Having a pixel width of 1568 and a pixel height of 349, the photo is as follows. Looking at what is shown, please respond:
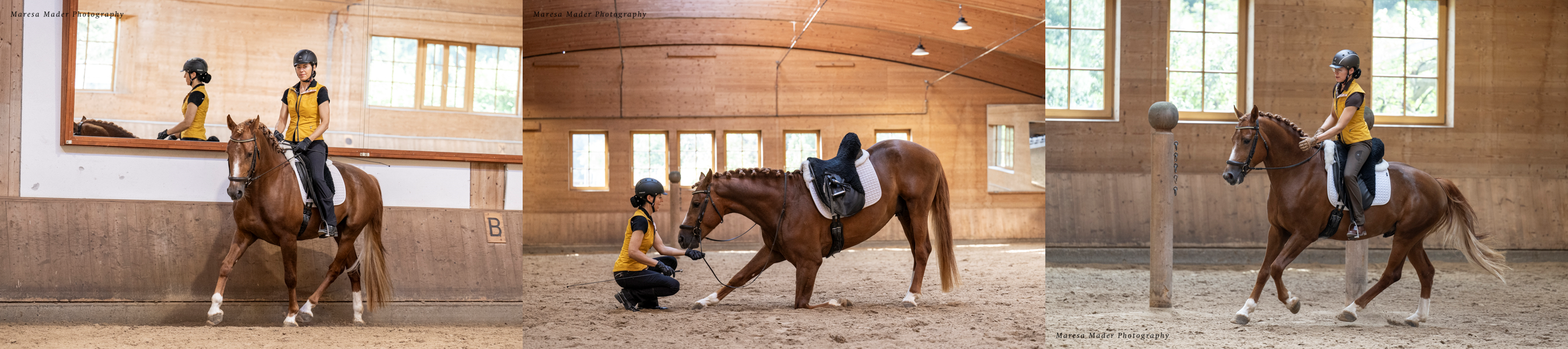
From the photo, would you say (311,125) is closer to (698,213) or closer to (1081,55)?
(698,213)

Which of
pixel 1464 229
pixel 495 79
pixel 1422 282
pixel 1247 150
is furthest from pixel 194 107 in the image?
pixel 1464 229

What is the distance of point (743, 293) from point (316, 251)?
2.55 metres

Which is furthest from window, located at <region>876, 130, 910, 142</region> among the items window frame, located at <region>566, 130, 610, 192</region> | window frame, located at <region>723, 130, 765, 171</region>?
window frame, located at <region>566, 130, 610, 192</region>

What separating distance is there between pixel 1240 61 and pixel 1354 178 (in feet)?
11.1

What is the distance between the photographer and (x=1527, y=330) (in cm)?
427

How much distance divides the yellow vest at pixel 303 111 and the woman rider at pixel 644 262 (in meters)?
1.91

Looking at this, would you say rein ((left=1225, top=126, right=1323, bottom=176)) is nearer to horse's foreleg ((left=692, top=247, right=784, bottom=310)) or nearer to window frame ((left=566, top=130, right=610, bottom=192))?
horse's foreleg ((left=692, top=247, right=784, bottom=310))

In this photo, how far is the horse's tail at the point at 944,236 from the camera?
11.5 ft

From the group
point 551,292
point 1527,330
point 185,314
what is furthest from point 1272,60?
point 185,314

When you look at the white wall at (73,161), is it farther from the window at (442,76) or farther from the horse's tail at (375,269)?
the window at (442,76)

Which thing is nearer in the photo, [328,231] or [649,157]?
[649,157]

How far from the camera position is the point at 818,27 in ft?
11.3

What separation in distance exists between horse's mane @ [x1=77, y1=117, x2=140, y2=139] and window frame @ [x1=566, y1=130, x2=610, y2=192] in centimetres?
273

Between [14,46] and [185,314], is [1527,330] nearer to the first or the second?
[185,314]
